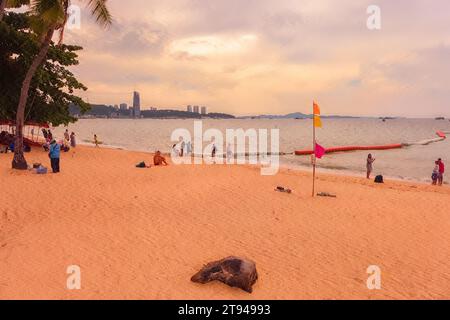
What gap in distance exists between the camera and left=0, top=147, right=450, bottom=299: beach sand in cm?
814

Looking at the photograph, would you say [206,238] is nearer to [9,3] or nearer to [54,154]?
[54,154]

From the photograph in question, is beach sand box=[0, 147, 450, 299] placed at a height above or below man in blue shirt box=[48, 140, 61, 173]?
below

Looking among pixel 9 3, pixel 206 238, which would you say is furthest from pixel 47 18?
pixel 206 238

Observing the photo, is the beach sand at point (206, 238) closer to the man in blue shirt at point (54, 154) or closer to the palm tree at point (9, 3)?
the man in blue shirt at point (54, 154)

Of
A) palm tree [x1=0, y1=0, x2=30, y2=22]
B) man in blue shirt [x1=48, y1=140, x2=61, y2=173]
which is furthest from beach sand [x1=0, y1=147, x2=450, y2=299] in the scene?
palm tree [x1=0, y1=0, x2=30, y2=22]

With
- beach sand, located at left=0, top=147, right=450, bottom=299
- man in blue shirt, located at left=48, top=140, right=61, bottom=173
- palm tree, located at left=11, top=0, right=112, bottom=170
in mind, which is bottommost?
beach sand, located at left=0, top=147, right=450, bottom=299

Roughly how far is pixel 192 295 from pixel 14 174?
556 inches

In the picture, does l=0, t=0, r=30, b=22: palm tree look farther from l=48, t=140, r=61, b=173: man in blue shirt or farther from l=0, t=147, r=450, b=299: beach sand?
l=0, t=147, r=450, b=299: beach sand

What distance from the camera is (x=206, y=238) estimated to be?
11008mm

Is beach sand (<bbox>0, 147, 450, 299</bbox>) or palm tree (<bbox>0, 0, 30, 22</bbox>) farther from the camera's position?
palm tree (<bbox>0, 0, 30, 22</bbox>)

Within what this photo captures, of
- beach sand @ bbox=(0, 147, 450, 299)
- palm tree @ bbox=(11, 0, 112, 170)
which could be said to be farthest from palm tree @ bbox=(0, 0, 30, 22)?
beach sand @ bbox=(0, 147, 450, 299)

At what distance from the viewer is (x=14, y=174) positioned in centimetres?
1756

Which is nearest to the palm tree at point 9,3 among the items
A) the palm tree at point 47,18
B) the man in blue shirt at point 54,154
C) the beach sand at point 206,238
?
the palm tree at point 47,18

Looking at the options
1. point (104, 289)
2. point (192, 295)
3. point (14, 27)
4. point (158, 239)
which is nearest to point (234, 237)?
point (158, 239)
